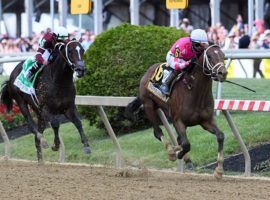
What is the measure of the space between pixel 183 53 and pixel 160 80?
60cm

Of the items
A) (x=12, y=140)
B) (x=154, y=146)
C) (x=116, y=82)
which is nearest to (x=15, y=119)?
(x=12, y=140)

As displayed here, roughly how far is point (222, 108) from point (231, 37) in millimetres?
8737

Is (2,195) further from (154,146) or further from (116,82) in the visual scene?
(116,82)

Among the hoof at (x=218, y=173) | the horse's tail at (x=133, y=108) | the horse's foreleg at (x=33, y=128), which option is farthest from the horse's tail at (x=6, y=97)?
the hoof at (x=218, y=173)

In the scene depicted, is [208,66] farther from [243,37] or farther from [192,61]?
[243,37]

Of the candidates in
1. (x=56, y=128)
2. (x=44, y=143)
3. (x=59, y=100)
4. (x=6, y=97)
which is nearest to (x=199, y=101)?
(x=59, y=100)

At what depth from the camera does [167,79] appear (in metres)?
9.23

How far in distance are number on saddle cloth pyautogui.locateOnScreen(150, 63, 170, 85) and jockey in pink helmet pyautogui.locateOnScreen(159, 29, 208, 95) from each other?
132 millimetres

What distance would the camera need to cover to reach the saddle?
8898mm

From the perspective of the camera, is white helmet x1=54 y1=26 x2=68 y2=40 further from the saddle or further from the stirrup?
the stirrup

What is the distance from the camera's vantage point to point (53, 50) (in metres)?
10.4

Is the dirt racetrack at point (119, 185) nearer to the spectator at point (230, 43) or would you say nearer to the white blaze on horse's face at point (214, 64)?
the white blaze on horse's face at point (214, 64)

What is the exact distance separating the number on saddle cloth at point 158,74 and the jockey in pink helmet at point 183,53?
0.43 feet

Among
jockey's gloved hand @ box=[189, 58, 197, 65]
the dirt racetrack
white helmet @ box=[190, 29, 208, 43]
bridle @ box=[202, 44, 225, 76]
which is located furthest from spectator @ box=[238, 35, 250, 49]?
bridle @ box=[202, 44, 225, 76]
